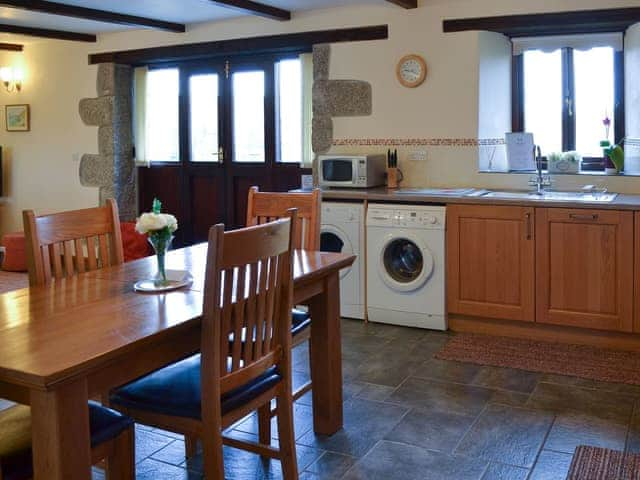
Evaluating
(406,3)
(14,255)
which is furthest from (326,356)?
(14,255)

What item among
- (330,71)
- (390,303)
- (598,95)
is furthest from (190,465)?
(598,95)

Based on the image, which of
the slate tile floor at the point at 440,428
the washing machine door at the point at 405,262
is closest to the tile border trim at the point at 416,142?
the washing machine door at the point at 405,262

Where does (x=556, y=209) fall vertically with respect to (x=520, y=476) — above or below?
above

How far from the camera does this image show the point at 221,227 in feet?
7.08

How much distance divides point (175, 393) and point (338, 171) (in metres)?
3.27

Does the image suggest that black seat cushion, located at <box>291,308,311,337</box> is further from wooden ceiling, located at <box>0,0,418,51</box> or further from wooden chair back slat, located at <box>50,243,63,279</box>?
wooden ceiling, located at <box>0,0,418,51</box>

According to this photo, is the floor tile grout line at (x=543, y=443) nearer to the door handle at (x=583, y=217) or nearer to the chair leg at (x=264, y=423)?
the chair leg at (x=264, y=423)

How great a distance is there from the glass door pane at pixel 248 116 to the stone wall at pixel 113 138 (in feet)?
4.00

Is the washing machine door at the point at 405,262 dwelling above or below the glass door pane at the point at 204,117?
below

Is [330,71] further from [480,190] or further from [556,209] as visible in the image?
[556,209]

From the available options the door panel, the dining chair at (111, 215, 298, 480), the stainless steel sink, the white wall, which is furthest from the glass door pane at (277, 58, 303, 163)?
the dining chair at (111, 215, 298, 480)

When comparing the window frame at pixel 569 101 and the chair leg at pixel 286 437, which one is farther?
the window frame at pixel 569 101

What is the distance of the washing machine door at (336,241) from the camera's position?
5.07 m

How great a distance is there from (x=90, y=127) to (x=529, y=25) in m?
4.26
